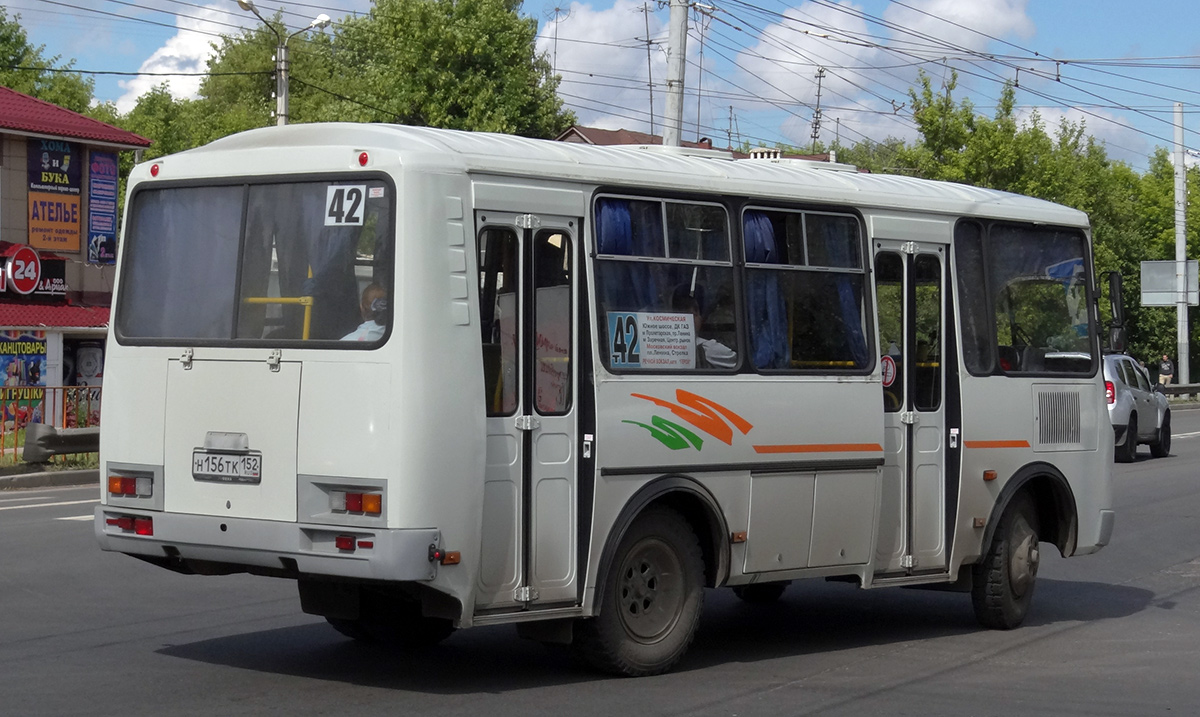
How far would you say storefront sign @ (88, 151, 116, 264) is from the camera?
113 feet

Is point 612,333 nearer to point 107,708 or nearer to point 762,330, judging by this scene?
point 762,330

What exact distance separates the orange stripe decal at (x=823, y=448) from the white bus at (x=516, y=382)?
2 centimetres

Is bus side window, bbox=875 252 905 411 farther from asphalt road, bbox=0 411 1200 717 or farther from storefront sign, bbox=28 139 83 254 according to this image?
storefront sign, bbox=28 139 83 254

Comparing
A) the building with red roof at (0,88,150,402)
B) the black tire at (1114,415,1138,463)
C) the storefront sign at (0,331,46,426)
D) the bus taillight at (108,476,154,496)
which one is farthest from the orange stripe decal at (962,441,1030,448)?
the building with red roof at (0,88,150,402)

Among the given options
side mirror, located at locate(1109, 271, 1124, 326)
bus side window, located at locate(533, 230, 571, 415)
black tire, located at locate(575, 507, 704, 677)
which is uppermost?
side mirror, located at locate(1109, 271, 1124, 326)

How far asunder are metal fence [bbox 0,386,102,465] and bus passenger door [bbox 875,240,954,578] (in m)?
15.6

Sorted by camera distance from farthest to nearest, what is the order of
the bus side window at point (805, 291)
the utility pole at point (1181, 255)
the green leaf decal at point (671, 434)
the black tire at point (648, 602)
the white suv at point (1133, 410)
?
the utility pole at point (1181, 255) → the white suv at point (1133, 410) → the bus side window at point (805, 291) → the green leaf decal at point (671, 434) → the black tire at point (648, 602)

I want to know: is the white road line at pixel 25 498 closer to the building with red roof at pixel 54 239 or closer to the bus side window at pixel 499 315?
the bus side window at pixel 499 315

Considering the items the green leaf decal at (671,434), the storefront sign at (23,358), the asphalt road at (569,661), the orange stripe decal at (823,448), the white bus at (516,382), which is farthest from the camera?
the storefront sign at (23,358)

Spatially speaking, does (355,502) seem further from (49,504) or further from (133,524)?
(49,504)

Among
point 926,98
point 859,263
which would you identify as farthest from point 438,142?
point 926,98

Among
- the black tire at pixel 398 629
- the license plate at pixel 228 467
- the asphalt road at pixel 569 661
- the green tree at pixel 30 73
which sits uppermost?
the green tree at pixel 30 73

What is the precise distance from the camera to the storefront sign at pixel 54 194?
109 feet

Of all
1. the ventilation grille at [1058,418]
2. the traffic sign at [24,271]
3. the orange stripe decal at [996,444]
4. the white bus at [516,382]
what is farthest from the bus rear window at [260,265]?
the traffic sign at [24,271]
